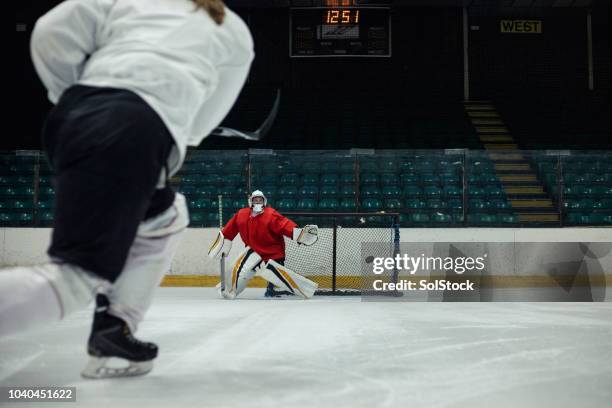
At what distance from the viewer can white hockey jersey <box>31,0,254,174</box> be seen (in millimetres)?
1499

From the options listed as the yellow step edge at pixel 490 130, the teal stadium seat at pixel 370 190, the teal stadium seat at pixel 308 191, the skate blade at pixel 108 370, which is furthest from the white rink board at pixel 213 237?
the skate blade at pixel 108 370

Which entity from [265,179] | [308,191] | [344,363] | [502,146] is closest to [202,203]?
[265,179]

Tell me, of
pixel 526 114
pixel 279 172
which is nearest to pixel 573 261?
pixel 279 172

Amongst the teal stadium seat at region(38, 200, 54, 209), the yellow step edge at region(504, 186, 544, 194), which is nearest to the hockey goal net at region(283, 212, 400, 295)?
the yellow step edge at region(504, 186, 544, 194)

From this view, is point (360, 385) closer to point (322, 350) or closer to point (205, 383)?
point (205, 383)

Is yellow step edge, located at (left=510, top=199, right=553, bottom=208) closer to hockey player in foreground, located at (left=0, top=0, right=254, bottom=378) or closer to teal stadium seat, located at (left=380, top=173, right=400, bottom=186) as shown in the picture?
teal stadium seat, located at (left=380, top=173, right=400, bottom=186)

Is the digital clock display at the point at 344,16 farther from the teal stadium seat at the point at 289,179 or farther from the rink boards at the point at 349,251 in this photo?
the rink boards at the point at 349,251

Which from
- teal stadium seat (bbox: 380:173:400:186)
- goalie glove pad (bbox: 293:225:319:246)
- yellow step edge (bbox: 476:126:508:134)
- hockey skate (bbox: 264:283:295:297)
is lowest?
hockey skate (bbox: 264:283:295:297)

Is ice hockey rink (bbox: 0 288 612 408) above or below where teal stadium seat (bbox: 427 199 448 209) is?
below

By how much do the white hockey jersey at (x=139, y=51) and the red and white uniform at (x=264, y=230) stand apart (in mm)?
4802

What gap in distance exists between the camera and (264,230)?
6.46m

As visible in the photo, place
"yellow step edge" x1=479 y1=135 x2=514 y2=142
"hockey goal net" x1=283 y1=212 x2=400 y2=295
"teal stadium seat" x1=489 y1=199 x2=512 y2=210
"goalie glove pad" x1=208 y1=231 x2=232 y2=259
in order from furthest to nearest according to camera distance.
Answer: "yellow step edge" x1=479 y1=135 x2=514 y2=142
"teal stadium seat" x1=489 y1=199 x2=512 y2=210
"hockey goal net" x1=283 y1=212 x2=400 y2=295
"goalie glove pad" x1=208 y1=231 x2=232 y2=259

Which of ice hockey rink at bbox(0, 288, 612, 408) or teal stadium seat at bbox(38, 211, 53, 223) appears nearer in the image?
ice hockey rink at bbox(0, 288, 612, 408)

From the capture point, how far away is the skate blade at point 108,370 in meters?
1.67
